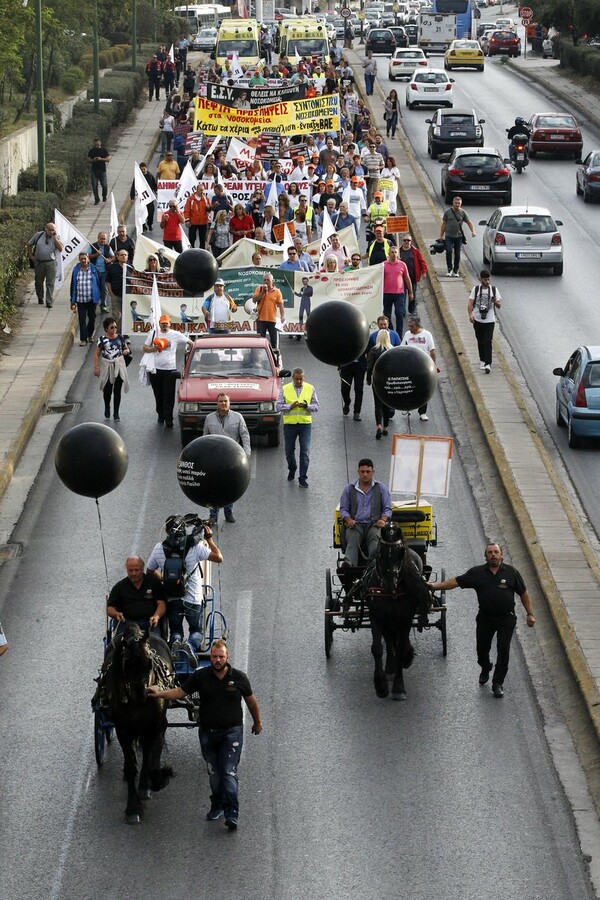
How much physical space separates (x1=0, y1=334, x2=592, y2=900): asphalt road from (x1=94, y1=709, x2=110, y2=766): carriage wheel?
0.15m

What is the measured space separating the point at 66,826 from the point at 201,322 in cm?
1608

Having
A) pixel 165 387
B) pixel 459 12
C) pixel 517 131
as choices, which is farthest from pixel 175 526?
pixel 459 12

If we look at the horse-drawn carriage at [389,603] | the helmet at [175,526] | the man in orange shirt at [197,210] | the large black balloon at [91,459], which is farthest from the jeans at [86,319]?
the helmet at [175,526]

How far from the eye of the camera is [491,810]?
11.9m

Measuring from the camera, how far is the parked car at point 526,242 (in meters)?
34.0

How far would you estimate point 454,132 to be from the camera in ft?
163

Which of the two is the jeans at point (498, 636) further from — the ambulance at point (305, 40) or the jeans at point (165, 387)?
the ambulance at point (305, 40)

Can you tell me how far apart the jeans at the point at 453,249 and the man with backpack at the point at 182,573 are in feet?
63.3

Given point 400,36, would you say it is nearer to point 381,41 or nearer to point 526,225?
point 381,41

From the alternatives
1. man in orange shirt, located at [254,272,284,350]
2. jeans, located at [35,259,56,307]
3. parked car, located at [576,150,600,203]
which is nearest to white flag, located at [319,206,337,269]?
man in orange shirt, located at [254,272,284,350]

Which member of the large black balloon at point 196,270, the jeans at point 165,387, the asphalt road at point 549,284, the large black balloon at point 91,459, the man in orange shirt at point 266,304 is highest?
the large black balloon at point 91,459

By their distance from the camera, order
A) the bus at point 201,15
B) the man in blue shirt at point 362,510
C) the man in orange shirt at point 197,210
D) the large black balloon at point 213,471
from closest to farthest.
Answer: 1. the large black balloon at point 213,471
2. the man in blue shirt at point 362,510
3. the man in orange shirt at point 197,210
4. the bus at point 201,15

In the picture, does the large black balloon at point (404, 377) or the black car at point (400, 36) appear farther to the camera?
the black car at point (400, 36)

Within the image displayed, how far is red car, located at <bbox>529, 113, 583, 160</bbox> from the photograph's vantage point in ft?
167
